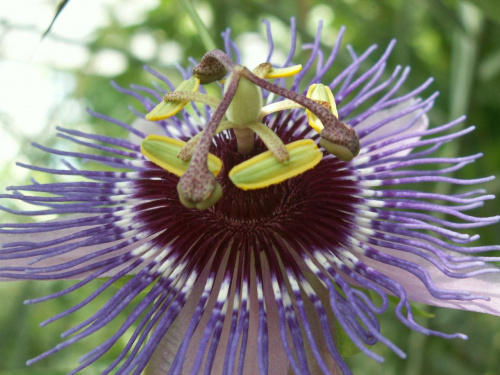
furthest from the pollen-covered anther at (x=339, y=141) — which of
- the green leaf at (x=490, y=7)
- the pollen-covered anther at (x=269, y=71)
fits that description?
the green leaf at (x=490, y=7)

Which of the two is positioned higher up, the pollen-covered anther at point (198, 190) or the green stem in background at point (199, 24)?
the green stem in background at point (199, 24)

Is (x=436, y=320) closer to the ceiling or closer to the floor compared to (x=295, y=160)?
closer to the floor

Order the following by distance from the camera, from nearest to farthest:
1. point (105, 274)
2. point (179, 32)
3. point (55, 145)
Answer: point (105, 274) < point (55, 145) < point (179, 32)

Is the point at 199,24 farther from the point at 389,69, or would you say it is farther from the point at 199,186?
the point at 389,69

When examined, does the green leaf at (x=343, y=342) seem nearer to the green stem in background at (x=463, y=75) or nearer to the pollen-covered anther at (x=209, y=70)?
the pollen-covered anther at (x=209, y=70)

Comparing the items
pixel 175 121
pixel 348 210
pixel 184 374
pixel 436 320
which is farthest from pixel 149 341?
pixel 436 320

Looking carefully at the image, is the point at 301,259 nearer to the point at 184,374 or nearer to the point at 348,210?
the point at 348,210

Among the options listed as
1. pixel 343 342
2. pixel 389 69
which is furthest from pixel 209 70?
pixel 389 69
